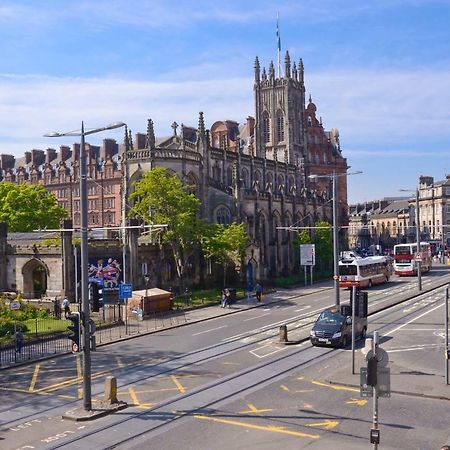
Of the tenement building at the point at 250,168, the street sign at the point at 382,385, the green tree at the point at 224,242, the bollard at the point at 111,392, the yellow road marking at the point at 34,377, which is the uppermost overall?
the tenement building at the point at 250,168

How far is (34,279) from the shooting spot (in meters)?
51.9

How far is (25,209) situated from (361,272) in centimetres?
3815

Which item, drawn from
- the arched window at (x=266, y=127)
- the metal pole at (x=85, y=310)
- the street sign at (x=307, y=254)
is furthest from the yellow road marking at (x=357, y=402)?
the arched window at (x=266, y=127)

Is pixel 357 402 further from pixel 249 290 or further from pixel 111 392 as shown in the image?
pixel 249 290

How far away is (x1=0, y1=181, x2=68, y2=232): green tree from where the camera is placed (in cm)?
6906

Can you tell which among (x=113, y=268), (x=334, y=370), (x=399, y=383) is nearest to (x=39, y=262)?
(x=113, y=268)

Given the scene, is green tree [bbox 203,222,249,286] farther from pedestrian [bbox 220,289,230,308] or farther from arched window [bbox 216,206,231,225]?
pedestrian [bbox 220,289,230,308]

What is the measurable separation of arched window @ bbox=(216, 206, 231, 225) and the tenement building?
109mm

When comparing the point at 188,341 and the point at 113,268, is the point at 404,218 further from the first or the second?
the point at 188,341

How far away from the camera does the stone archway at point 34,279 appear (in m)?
50.3

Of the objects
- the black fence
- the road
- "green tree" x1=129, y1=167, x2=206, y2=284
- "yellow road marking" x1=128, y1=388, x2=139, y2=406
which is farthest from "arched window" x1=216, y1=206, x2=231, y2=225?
"yellow road marking" x1=128, y1=388, x2=139, y2=406

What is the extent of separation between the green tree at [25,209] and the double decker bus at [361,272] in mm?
34112

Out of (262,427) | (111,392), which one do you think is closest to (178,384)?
(111,392)

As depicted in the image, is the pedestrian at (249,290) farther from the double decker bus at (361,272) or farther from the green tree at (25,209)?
the green tree at (25,209)
